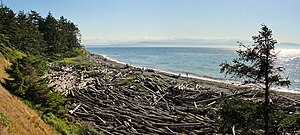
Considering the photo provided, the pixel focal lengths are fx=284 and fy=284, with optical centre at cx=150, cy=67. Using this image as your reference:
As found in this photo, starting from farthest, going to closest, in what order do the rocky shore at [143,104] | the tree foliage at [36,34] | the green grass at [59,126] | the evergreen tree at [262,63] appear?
1. the tree foliage at [36,34]
2. the rocky shore at [143,104]
3. the green grass at [59,126]
4. the evergreen tree at [262,63]

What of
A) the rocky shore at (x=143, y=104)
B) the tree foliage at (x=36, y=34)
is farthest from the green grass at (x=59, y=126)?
the tree foliage at (x=36, y=34)

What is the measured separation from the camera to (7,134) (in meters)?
10.8

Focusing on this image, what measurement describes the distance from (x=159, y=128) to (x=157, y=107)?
439 centimetres

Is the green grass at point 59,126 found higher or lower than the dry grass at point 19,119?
lower

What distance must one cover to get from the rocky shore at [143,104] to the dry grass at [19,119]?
5.11 m

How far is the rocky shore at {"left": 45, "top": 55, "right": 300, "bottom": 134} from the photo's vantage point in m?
19.7

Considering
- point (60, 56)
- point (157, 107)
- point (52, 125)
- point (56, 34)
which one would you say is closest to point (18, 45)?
point (60, 56)

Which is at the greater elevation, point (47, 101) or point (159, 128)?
point (47, 101)

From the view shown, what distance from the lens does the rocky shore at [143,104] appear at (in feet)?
64.7

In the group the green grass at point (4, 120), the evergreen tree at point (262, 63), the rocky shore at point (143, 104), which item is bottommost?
the rocky shore at point (143, 104)

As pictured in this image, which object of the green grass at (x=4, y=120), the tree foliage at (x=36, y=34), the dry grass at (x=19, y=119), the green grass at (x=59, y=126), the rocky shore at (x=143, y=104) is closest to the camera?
the green grass at (x=4, y=120)

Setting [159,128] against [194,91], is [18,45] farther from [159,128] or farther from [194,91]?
[159,128]

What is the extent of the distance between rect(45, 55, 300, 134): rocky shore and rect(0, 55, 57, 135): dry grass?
5.11 m

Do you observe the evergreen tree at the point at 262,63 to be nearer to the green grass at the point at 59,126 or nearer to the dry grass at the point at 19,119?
the dry grass at the point at 19,119
